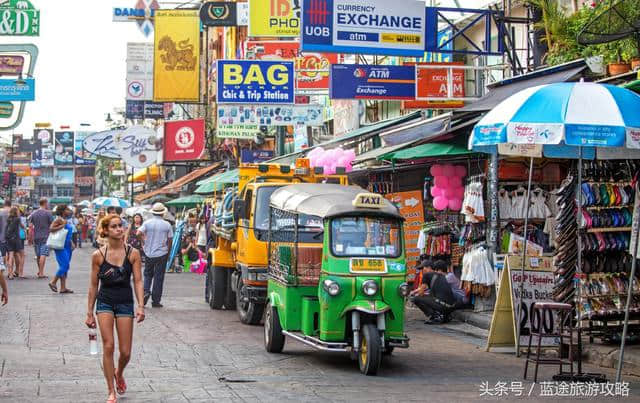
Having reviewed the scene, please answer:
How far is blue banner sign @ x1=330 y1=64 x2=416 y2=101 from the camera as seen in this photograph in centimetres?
1919

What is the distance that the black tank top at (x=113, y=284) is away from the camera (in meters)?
9.41

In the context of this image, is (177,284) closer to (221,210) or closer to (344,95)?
(221,210)

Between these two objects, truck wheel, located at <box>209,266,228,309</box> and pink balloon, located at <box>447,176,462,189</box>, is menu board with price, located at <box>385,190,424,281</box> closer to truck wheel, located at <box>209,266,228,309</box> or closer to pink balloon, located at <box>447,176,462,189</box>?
pink balloon, located at <box>447,176,462,189</box>

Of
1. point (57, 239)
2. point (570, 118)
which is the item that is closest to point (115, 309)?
point (570, 118)

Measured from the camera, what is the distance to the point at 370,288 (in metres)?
11.4

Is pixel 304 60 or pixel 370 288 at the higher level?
pixel 304 60

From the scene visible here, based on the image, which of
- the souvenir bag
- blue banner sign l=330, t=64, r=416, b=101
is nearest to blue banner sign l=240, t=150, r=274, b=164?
the souvenir bag

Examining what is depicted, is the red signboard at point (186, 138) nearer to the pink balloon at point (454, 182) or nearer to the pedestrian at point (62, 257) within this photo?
the pedestrian at point (62, 257)

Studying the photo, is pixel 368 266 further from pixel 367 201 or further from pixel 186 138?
pixel 186 138

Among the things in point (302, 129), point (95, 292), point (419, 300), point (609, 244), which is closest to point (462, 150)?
point (419, 300)

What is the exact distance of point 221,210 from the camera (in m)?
20.0

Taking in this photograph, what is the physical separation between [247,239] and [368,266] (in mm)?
4737

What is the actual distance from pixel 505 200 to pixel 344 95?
167 inches

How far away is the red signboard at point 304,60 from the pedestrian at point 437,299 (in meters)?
11.0
